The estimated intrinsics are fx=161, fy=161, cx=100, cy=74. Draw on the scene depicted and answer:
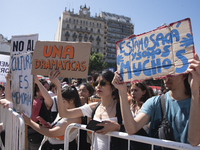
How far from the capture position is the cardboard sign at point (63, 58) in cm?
213

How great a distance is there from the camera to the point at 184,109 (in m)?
1.47

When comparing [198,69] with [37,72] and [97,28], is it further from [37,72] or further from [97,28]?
[97,28]

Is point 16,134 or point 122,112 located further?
point 16,134

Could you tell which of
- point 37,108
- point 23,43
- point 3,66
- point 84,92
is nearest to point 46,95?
point 37,108

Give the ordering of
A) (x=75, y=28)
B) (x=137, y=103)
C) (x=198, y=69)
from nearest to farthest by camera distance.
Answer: (x=198, y=69) → (x=137, y=103) → (x=75, y=28)

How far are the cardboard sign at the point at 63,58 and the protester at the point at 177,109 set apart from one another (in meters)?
0.61

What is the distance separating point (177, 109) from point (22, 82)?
87.5 inches

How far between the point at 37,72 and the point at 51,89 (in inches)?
136

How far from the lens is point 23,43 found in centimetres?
271

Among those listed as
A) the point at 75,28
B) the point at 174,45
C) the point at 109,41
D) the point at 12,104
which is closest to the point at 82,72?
the point at 174,45

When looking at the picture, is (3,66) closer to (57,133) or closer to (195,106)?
(57,133)

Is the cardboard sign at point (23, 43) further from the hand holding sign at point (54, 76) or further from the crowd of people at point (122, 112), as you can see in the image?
the hand holding sign at point (54, 76)

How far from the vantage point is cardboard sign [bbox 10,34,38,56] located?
8.63 feet

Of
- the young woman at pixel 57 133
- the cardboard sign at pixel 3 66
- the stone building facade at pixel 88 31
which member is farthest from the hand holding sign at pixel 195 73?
the stone building facade at pixel 88 31
